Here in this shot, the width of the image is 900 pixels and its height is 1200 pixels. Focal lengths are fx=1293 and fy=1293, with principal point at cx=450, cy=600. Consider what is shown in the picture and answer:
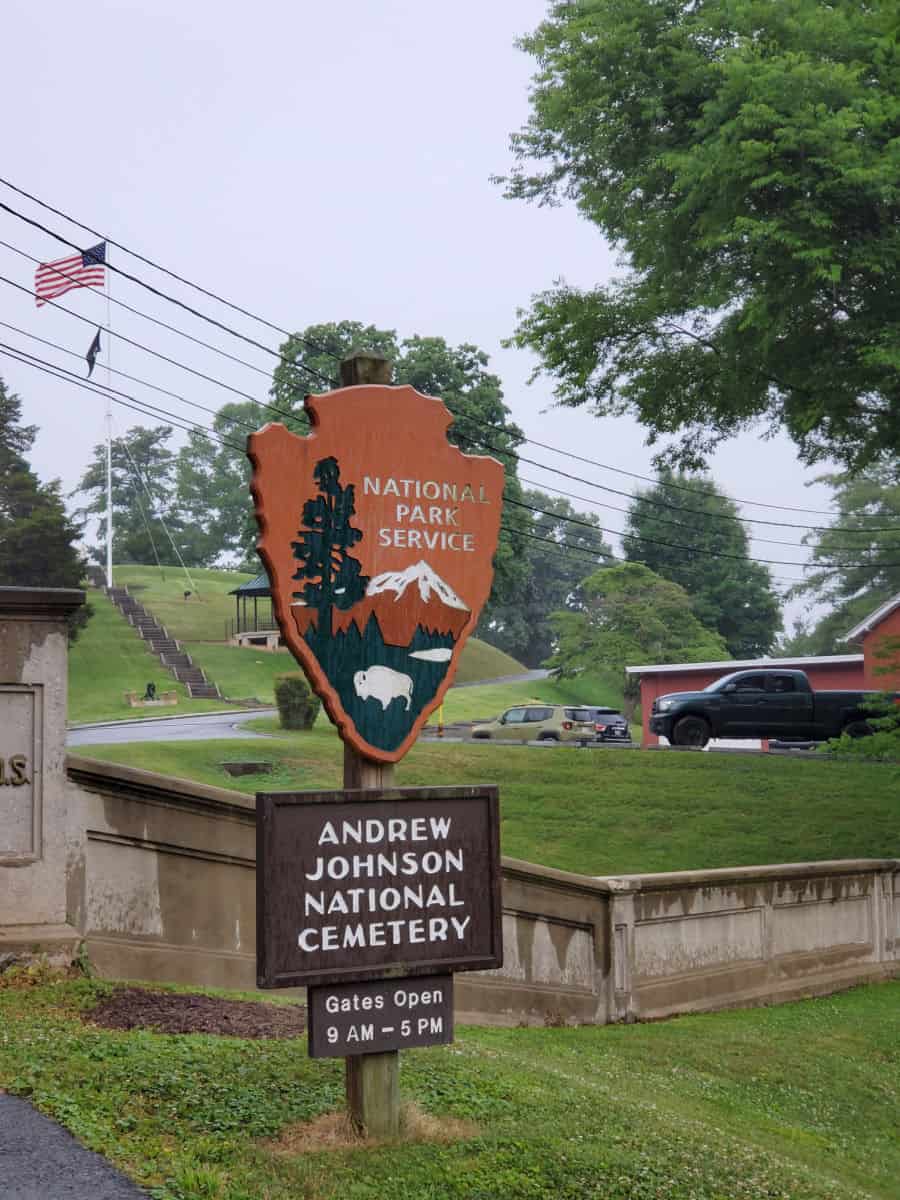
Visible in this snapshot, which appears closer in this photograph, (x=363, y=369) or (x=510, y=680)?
(x=363, y=369)

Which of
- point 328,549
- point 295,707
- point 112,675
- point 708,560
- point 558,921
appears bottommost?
point 558,921

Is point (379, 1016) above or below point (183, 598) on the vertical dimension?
below

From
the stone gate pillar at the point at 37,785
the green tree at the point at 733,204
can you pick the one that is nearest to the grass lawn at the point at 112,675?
the green tree at the point at 733,204

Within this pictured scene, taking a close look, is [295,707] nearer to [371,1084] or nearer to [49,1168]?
[371,1084]

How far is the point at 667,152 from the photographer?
21.3 metres

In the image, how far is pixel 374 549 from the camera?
648 cm

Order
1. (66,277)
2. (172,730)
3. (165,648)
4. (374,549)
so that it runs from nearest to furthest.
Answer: (374,549) < (66,277) < (172,730) < (165,648)

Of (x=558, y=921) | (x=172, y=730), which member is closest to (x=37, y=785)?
(x=558, y=921)

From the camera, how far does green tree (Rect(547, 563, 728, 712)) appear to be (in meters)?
64.2

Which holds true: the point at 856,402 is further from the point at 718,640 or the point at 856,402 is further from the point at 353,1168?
the point at 718,640

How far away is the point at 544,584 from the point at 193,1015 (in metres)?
115

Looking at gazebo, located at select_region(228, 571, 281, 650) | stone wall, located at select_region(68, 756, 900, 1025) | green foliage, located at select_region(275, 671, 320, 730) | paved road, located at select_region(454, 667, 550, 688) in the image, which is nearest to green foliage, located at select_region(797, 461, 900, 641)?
paved road, located at select_region(454, 667, 550, 688)

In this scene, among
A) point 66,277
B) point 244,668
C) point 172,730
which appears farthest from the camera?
point 244,668

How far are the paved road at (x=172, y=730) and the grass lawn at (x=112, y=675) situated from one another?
333 centimetres
